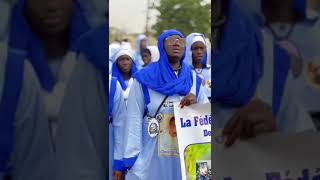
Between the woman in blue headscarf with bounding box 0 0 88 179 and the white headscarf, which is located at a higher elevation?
the white headscarf

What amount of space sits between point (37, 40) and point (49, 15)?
3.9 inches

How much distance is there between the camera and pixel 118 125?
237 inches

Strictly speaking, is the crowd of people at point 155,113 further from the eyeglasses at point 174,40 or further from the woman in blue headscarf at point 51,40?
the woman in blue headscarf at point 51,40

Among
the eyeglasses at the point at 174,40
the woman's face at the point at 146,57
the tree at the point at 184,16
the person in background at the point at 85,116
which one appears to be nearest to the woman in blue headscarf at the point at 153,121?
the eyeglasses at the point at 174,40

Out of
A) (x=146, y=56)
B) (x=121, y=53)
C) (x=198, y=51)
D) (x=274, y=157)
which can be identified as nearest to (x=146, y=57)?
(x=146, y=56)

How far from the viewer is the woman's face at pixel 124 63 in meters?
7.48

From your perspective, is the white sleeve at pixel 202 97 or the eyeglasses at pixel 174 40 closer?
the white sleeve at pixel 202 97

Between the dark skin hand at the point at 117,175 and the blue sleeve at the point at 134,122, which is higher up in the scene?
the blue sleeve at the point at 134,122

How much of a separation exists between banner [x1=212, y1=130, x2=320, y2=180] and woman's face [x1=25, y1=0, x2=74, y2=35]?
708 mm

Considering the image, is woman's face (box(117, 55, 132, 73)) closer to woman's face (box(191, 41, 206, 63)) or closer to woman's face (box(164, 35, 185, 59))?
woman's face (box(191, 41, 206, 63))

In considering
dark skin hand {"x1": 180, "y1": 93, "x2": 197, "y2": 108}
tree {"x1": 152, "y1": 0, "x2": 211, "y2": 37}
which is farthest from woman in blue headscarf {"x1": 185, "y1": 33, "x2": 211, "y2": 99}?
tree {"x1": 152, "y1": 0, "x2": 211, "y2": 37}

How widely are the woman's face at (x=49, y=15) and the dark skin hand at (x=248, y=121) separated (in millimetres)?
710

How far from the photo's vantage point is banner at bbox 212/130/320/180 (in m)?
2.61

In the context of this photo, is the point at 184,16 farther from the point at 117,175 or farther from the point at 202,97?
the point at 117,175
